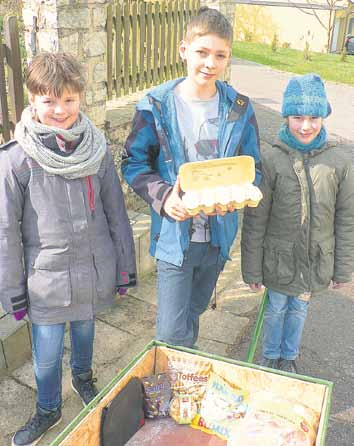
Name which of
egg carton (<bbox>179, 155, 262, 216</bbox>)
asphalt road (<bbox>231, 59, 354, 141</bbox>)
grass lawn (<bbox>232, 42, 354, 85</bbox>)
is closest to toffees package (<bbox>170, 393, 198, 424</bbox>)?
egg carton (<bbox>179, 155, 262, 216</bbox>)

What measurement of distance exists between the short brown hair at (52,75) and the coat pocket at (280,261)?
4.41 feet

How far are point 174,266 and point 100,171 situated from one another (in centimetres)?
58

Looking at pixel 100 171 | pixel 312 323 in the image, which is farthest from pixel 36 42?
pixel 312 323

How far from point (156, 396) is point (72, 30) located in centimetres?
298

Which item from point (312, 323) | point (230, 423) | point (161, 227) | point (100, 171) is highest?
point (100, 171)

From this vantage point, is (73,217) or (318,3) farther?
(318,3)

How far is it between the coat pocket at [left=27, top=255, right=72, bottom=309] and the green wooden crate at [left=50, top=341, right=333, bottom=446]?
0.49 m

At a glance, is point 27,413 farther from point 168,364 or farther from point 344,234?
point 344,234

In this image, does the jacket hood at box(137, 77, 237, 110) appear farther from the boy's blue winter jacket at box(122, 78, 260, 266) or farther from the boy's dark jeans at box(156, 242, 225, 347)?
the boy's dark jeans at box(156, 242, 225, 347)

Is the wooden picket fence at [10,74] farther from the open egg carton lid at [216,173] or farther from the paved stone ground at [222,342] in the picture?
the open egg carton lid at [216,173]

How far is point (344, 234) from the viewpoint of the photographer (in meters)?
2.82

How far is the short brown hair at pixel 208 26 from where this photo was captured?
2283mm

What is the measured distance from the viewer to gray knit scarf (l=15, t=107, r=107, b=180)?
220 cm

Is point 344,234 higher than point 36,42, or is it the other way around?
point 36,42
